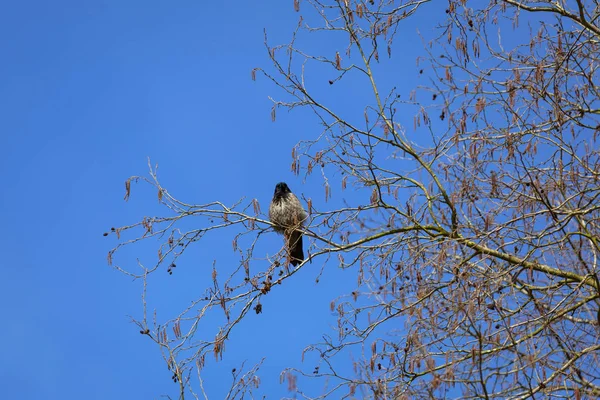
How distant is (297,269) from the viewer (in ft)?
23.4

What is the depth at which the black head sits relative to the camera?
11312 millimetres

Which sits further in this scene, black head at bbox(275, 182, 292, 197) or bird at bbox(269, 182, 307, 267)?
black head at bbox(275, 182, 292, 197)

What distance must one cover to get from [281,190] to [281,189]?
0.05 ft

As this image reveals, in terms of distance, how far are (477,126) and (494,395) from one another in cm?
210

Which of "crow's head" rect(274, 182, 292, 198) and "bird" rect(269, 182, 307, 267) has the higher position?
"crow's head" rect(274, 182, 292, 198)

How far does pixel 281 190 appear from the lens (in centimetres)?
1136

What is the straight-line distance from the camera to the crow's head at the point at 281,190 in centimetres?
1130

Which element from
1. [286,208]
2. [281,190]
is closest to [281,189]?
[281,190]

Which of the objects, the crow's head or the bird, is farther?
the crow's head

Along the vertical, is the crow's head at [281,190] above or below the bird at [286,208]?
above

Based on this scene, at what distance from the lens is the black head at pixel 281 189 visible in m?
11.3

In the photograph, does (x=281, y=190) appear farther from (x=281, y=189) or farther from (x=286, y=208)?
(x=286, y=208)

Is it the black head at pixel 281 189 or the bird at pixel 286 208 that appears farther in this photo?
the black head at pixel 281 189

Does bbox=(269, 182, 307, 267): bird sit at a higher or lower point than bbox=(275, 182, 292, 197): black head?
lower
